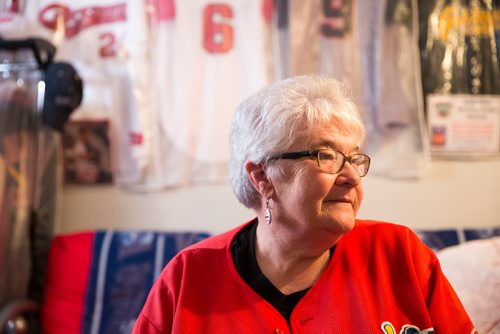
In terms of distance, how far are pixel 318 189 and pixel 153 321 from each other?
564 mm

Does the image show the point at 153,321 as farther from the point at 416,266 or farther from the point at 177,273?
the point at 416,266

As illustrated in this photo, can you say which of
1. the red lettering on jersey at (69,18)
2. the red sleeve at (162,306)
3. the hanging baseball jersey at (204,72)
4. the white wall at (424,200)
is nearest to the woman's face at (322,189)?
the red sleeve at (162,306)

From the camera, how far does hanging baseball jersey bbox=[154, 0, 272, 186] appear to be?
7.79 feet

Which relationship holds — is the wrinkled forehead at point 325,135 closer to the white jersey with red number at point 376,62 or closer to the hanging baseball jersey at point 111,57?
the white jersey with red number at point 376,62

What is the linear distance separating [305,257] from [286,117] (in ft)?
1.23

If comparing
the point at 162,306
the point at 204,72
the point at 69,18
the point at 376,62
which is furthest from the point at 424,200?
the point at 69,18

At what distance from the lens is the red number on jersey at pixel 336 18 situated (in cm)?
232

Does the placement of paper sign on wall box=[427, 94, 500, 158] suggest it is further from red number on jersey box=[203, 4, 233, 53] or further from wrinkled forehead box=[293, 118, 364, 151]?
wrinkled forehead box=[293, 118, 364, 151]

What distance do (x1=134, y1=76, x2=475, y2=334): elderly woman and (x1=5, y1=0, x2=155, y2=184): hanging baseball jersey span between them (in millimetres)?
1144

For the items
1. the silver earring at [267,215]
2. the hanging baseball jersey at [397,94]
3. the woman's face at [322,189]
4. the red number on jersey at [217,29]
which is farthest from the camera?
the red number on jersey at [217,29]

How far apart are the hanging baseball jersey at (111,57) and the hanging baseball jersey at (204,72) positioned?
0.10 m

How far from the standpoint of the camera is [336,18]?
2324 mm

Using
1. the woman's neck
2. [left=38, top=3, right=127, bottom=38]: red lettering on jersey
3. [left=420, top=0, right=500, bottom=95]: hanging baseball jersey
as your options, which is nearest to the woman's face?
the woman's neck

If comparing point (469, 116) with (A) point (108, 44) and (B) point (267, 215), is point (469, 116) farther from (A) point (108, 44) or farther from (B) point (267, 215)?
(A) point (108, 44)
